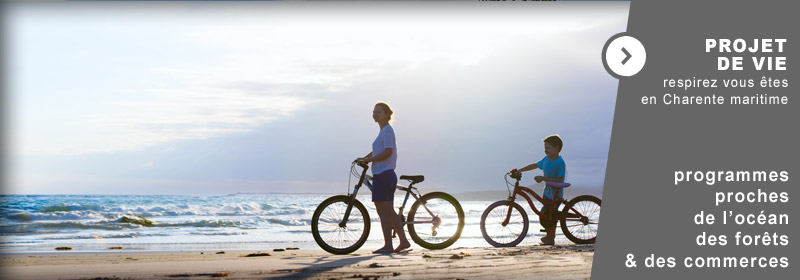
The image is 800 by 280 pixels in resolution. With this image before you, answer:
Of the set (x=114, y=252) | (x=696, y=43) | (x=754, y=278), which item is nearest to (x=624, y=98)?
(x=696, y=43)

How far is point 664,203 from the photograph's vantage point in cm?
565

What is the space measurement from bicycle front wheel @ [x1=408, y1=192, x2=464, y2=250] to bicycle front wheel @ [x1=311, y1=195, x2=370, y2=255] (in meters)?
0.58

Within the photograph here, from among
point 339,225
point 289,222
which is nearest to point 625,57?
point 339,225

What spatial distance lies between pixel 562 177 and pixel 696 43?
3.39m

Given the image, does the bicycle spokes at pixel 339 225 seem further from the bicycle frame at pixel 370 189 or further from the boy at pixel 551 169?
the boy at pixel 551 169

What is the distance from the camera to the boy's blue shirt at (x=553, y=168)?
28.9 ft

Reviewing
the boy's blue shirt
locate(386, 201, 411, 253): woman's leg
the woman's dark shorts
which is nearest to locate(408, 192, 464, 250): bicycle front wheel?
locate(386, 201, 411, 253): woman's leg

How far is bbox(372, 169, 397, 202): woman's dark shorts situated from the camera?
7.69m

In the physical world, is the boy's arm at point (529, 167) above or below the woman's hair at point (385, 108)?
below

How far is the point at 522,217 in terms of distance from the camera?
Result: 8820mm

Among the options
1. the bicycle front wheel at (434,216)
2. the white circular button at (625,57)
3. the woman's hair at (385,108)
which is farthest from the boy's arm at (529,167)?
the white circular button at (625,57)

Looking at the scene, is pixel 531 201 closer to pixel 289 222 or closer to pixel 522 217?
pixel 522 217

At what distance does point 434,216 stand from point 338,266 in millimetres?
1944

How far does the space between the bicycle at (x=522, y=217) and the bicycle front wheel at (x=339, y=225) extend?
1.66m
